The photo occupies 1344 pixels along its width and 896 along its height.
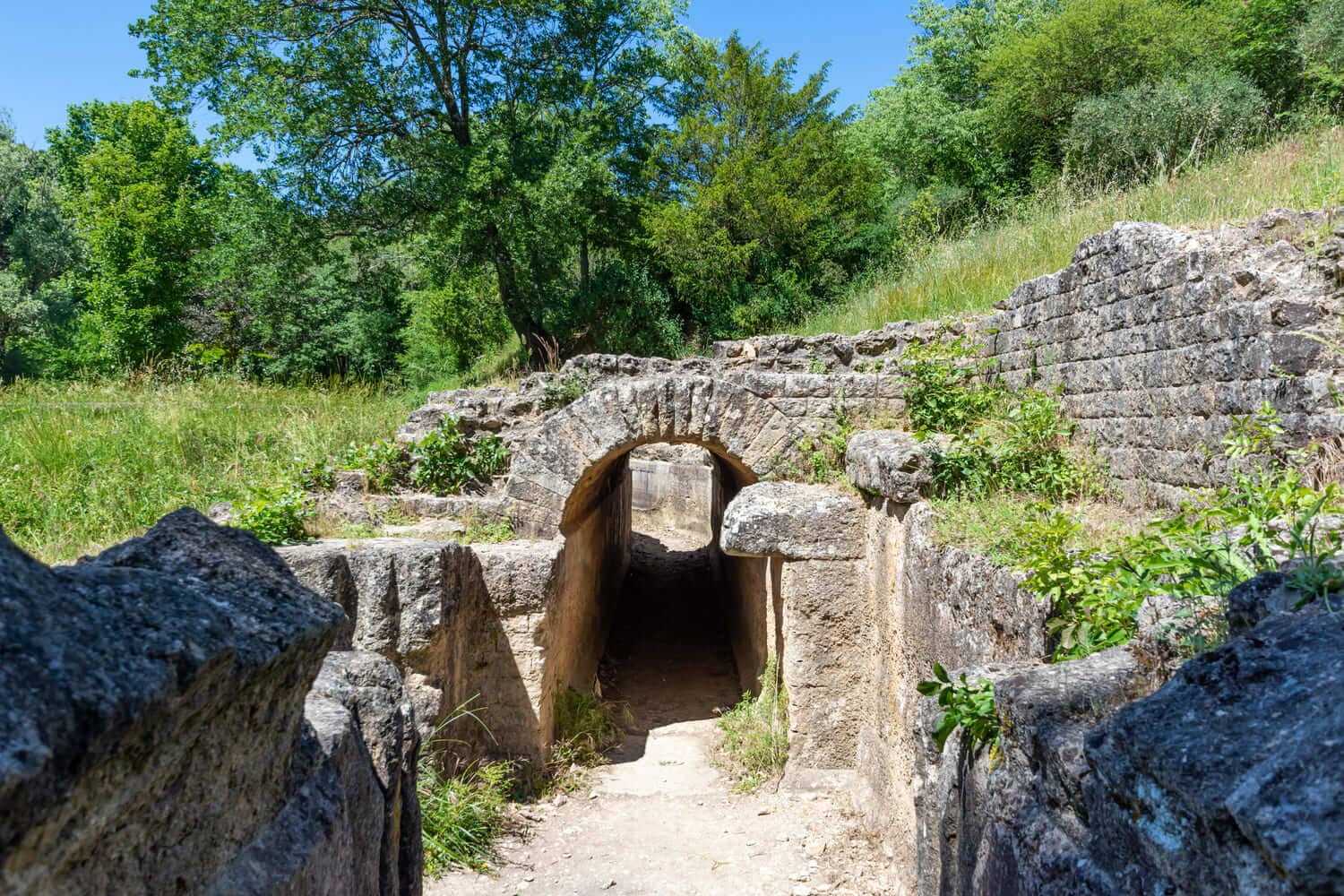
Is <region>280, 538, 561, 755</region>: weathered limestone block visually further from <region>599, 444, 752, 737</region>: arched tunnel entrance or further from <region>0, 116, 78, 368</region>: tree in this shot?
<region>0, 116, 78, 368</region>: tree

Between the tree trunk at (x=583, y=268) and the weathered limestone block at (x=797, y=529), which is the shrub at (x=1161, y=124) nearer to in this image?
the weathered limestone block at (x=797, y=529)

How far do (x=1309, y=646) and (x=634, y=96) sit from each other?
16377 mm

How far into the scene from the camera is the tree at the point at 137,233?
19.3 metres

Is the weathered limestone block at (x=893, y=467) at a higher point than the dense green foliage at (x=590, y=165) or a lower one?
lower

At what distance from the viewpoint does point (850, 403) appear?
679cm

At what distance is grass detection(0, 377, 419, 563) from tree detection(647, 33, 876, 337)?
24.6 feet

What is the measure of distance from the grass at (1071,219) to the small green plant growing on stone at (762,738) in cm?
417

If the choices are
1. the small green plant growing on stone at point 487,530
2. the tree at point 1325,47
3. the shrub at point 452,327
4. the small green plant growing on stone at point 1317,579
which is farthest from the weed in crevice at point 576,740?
the tree at point 1325,47

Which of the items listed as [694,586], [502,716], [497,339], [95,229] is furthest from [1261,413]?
[95,229]

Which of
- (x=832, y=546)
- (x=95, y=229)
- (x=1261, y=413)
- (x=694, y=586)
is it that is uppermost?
(x=95, y=229)

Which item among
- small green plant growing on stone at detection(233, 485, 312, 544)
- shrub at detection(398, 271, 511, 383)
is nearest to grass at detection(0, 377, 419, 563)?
small green plant growing on stone at detection(233, 485, 312, 544)

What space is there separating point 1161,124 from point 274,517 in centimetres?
1301

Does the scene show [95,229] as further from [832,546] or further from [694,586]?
[832,546]

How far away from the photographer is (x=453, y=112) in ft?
51.1
